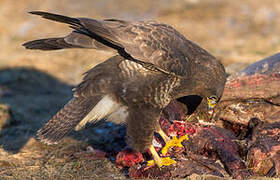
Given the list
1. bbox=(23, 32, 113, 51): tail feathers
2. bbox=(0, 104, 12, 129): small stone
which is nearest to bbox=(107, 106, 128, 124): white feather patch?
bbox=(23, 32, 113, 51): tail feathers

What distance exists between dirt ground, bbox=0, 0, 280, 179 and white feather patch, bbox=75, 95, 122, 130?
0.58 metres

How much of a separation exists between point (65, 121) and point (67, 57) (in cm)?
680

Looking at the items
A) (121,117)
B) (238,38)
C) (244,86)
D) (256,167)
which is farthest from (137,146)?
(238,38)

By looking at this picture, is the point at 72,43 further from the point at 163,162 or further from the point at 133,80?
the point at 163,162

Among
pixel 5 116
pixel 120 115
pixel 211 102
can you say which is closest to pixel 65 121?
pixel 120 115

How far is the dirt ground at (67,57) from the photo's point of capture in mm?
5621

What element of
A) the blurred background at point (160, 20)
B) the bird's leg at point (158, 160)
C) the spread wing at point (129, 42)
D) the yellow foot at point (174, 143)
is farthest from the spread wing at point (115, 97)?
the blurred background at point (160, 20)

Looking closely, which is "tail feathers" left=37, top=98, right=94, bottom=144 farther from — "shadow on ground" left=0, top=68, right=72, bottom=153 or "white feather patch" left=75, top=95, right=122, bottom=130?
"shadow on ground" left=0, top=68, right=72, bottom=153

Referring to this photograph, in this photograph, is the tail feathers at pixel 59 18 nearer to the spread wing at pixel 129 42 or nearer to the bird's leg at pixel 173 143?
the spread wing at pixel 129 42

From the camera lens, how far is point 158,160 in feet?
16.6

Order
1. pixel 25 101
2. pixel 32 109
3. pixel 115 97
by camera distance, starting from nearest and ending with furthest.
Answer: pixel 115 97 → pixel 32 109 → pixel 25 101

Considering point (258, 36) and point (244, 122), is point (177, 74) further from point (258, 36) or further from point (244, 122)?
point (258, 36)

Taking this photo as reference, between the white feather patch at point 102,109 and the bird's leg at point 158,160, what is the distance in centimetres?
68

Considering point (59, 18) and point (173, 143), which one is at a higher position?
point (59, 18)
